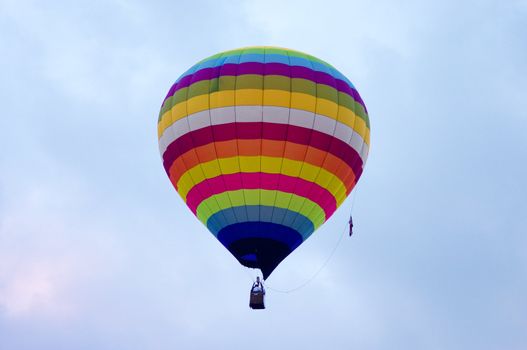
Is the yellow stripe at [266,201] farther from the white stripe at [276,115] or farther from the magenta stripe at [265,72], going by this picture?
the magenta stripe at [265,72]

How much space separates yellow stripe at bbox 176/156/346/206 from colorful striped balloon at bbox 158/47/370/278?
0.9 inches

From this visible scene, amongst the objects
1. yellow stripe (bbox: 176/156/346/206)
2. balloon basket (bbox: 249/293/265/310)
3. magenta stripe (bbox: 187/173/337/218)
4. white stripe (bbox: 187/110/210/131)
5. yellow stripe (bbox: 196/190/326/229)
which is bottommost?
balloon basket (bbox: 249/293/265/310)

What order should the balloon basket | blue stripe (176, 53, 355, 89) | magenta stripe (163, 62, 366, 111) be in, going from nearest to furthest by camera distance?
the balloon basket
magenta stripe (163, 62, 366, 111)
blue stripe (176, 53, 355, 89)

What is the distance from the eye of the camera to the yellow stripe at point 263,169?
966 inches

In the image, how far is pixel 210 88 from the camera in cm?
2488

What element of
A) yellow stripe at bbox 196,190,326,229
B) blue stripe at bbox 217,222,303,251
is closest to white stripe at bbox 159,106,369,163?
yellow stripe at bbox 196,190,326,229

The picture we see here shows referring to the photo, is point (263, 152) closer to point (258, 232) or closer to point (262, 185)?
Result: point (262, 185)

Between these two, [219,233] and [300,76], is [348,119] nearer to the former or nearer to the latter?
[300,76]

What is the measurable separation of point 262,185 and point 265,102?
183cm

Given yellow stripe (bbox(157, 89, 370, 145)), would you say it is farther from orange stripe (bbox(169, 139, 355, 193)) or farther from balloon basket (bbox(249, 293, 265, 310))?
balloon basket (bbox(249, 293, 265, 310))

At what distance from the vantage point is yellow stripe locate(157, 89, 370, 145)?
24.5 meters

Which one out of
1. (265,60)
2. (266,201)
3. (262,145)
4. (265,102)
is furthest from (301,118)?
(266,201)

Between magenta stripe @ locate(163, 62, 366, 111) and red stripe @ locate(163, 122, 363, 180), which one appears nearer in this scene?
red stripe @ locate(163, 122, 363, 180)

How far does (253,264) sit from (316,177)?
2400 millimetres
